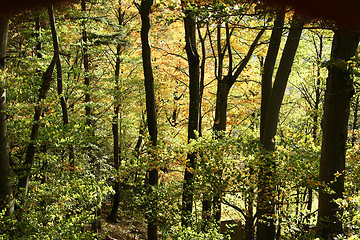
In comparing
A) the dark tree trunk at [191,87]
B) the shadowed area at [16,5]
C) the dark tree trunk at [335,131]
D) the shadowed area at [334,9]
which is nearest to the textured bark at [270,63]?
the dark tree trunk at [191,87]

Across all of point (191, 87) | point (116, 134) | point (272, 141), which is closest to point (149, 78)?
point (191, 87)

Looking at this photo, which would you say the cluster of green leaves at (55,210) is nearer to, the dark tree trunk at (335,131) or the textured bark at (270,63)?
the textured bark at (270,63)

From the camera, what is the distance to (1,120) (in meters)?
7.27

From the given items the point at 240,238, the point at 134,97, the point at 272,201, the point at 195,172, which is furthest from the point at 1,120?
the point at 240,238

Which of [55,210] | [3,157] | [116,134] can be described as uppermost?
[116,134]

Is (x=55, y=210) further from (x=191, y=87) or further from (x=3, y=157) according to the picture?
(x=191, y=87)

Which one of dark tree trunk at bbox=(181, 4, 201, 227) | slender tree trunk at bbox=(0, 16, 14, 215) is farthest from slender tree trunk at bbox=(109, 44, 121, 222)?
slender tree trunk at bbox=(0, 16, 14, 215)

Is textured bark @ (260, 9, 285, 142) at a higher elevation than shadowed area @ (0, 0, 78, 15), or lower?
higher

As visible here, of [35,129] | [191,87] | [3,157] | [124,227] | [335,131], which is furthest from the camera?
[124,227]

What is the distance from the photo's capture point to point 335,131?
527cm

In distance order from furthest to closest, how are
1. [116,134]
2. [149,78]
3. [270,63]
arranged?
[116,134], [149,78], [270,63]

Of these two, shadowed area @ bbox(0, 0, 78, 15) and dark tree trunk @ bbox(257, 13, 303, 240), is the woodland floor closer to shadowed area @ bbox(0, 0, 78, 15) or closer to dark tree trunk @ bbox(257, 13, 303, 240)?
dark tree trunk @ bbox(257, 13, 303, 240)

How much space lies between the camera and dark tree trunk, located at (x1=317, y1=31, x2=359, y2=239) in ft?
16.8

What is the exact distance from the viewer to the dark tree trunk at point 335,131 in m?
5.11
